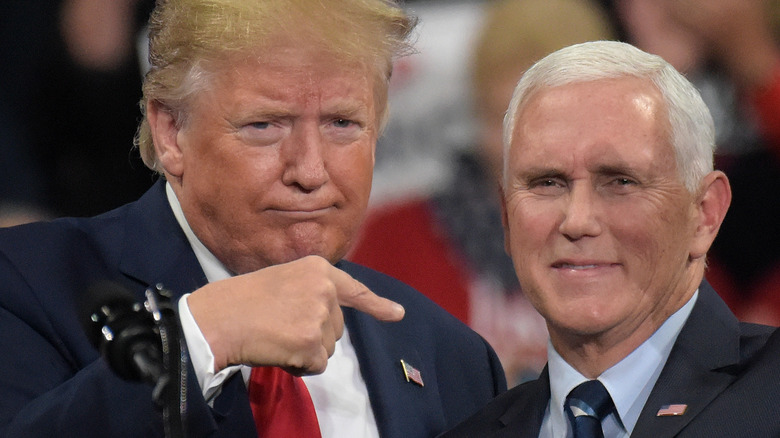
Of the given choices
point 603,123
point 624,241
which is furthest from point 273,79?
point 624,241

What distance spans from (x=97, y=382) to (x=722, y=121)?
251cm

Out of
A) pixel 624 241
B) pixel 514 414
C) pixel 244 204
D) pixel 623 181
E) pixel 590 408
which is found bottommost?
pixel 514 414

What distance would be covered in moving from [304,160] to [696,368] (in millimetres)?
969

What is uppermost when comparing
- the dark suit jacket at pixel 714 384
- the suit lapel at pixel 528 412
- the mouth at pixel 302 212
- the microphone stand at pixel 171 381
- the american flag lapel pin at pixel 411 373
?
the microphone stand at pixel 171 381

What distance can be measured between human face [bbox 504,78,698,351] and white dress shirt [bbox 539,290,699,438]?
34mm

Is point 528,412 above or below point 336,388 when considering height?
above

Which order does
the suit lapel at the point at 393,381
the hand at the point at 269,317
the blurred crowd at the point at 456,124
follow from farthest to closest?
the blurred crowd at the point at 456,124 < the suit lapel at the point at 393,381 < the hand at the point at 269,317

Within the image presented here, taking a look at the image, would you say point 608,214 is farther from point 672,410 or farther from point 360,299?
point 360,299

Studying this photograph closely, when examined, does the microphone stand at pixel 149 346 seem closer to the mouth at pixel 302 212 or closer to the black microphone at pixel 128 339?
the black microphone at pixel 128 339

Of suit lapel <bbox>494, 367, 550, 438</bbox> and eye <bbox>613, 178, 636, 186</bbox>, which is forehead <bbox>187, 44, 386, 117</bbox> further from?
suit lapel <bbox>494, 367, 550, 438</bbox>

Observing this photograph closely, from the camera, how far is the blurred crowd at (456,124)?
3730mm

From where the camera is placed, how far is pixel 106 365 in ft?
6.49

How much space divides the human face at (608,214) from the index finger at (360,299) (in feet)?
1.22

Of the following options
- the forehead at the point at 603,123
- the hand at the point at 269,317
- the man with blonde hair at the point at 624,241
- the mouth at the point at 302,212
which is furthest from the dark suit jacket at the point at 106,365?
the forehead at the point at 603,123
